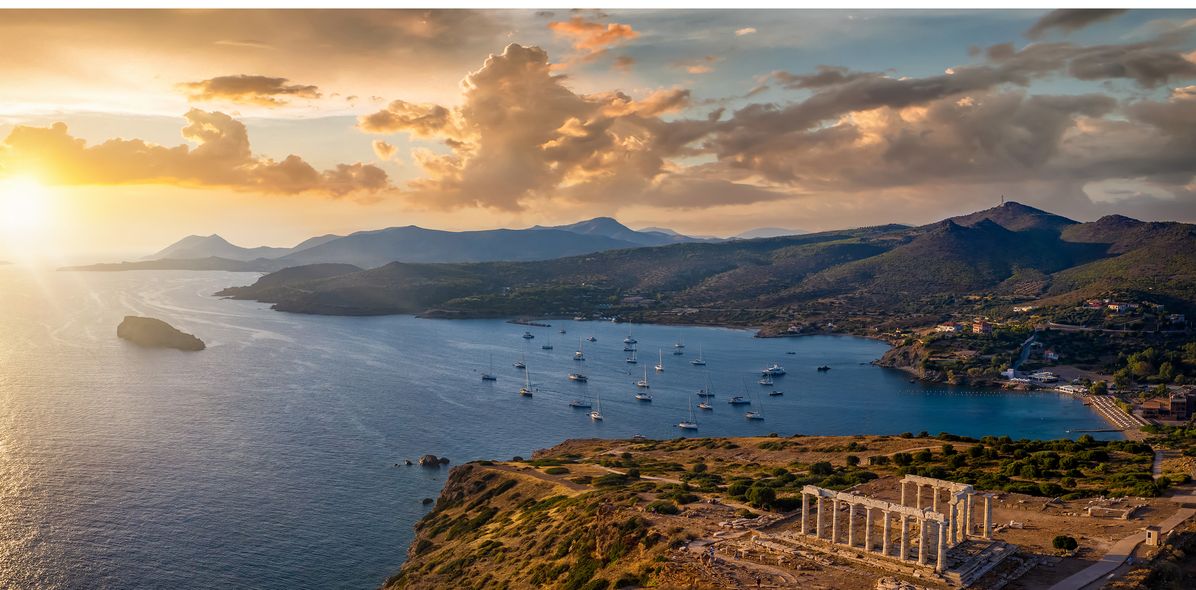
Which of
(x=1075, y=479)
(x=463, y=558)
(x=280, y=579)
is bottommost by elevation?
(x=280, y=579)

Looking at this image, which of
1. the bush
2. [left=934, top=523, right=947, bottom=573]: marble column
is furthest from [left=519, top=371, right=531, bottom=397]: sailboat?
A: [left=934, top=523, right=947, bottom=573]: marble column

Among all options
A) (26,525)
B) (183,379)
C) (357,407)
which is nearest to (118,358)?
(183,379)

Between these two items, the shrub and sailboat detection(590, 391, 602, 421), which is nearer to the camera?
the shrub

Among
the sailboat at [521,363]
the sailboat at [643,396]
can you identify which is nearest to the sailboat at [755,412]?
the sailboat at [643,396]

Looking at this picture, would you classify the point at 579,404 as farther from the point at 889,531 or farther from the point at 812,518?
the point at 889,531

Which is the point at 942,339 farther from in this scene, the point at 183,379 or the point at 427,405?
the point at 183,379

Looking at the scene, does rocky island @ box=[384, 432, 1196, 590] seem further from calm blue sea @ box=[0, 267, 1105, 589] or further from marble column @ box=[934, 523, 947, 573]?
calm blue sea @ box=[0, 267, 1105, 589]

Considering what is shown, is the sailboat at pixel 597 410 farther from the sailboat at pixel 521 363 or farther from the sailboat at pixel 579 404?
the sailboat at pixel 521 363
